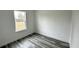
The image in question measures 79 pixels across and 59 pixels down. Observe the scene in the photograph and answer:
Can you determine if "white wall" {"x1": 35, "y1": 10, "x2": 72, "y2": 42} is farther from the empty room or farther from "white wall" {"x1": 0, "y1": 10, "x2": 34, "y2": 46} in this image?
"white wall" {"x1": 0, "y1": 10, "x2": 34, "y2": 46}

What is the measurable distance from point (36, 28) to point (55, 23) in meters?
1.42

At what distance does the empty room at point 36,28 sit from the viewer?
2.45m

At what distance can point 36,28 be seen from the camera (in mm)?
4145

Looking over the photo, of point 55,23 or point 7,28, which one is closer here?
point 7,28

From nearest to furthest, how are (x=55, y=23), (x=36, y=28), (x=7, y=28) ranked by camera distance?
(x=7, y=28) < (x=55, y=23) < (x=36, y=28)

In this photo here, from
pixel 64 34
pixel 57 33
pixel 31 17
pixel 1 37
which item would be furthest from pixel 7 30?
pixel 64 34

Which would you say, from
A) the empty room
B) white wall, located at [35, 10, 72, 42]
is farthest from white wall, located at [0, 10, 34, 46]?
white wall, located at [35, 10, 72, 42]

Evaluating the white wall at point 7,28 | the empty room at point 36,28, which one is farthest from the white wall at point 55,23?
the white wall at point 7,28

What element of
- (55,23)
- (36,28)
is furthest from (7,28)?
(55,23)

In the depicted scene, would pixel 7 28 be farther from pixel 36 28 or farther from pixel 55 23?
pixel 55 23
